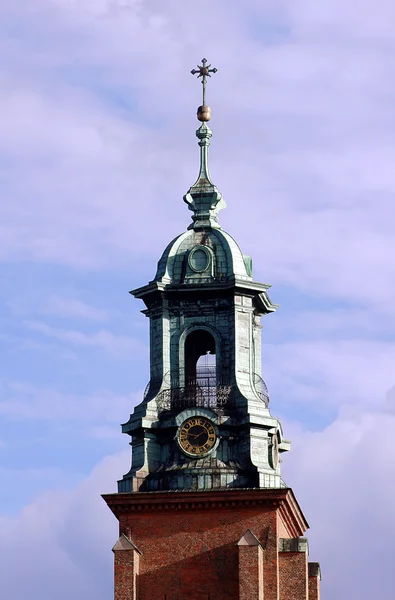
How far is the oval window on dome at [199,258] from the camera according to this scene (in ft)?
386

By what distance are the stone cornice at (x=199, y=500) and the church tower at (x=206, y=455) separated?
41 millimetres

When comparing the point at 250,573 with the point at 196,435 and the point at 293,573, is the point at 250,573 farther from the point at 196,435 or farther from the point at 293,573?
the point at 196,435

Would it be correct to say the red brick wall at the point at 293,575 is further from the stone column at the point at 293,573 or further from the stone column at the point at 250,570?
the stone column at the point at 250,570

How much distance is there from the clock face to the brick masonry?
86.5 inches

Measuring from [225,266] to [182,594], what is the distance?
14.5m

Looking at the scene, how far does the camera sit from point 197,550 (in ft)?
370

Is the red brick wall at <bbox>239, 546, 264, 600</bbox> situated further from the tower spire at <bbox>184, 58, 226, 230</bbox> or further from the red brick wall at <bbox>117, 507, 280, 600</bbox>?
the tower spire at <bbox>184, 58, 226, 230</bbox>

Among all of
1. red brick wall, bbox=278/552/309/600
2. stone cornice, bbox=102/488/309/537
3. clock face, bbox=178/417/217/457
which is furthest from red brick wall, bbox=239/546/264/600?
clock face, bbox=178/417/217/457

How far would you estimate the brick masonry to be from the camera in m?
112

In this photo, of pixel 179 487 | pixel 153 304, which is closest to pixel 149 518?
pixel 179 487

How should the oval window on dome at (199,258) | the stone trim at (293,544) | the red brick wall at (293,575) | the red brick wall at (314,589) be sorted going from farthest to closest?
the oval window on dome at (199,258) < the red brick wall at (314,589) < the stone trim at (293,544) < the red brick wall at (293,575)

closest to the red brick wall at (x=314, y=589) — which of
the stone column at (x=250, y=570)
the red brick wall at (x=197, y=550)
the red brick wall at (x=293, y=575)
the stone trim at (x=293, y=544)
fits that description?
the red brick wall at (x=293, y=575)

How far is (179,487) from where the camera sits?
373 feet

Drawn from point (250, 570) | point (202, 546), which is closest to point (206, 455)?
point (202, 546)
